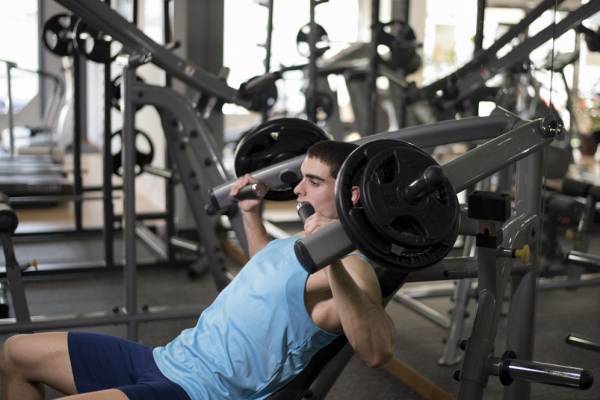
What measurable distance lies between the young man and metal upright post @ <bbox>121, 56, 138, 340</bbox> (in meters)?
1.16

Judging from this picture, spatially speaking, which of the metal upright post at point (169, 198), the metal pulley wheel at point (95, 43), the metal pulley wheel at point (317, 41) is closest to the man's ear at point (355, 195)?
the metal pulley wheel at point (317, 41)

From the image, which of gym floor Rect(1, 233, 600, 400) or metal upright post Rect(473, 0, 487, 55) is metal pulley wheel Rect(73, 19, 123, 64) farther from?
metal upright post Rect(473, 0, 487, 55)

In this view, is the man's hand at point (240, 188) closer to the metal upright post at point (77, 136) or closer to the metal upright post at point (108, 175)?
the metal upright post at point (108, 175)

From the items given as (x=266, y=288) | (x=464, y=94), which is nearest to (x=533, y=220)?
(x=266, y=288)

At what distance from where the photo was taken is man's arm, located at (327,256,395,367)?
1354mm

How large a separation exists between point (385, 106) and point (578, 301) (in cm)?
344

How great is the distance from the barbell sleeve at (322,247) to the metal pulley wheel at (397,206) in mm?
21

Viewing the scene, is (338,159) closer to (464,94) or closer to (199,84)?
(199,84)

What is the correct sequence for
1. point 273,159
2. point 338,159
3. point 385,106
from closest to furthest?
point 338,159 < point 273,159 < point 385,106

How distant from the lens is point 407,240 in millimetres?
1168

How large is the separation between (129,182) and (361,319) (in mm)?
1680

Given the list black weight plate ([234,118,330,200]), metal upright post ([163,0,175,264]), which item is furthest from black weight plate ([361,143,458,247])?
metal upright post ([163,0,175,264])

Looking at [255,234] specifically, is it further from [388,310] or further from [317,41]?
[317,41]

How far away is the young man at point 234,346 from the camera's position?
62.2 inches
